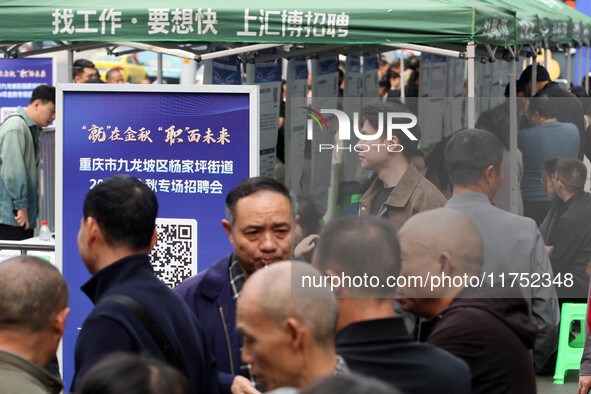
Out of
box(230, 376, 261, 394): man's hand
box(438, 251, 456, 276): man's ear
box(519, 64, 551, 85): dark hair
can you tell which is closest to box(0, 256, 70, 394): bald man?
box(230, 376, 261, 394): man's hand

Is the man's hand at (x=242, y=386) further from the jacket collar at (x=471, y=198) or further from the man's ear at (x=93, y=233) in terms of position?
the jacket collar at (x=471, y=198)

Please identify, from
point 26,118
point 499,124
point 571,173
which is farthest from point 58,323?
point 26,118

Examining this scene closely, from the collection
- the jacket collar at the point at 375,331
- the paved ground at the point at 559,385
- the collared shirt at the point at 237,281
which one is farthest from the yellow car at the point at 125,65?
the jacket collar at the point at 375,331

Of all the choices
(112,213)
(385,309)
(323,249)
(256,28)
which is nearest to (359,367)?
(385,309)

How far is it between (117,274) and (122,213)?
8.5 inches

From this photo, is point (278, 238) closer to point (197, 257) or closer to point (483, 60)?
point (197, 257)

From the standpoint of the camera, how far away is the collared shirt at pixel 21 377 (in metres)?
2.64

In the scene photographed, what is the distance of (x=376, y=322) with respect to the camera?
2.58 meters

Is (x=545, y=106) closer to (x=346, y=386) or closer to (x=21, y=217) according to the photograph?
(x=21, y=217)

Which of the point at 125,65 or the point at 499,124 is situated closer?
the point at 499,124

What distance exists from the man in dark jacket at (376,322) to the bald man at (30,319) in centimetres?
84

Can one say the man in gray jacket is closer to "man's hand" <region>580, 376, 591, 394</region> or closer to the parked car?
"man's hand" <region>580, 376, 591, 394</region>

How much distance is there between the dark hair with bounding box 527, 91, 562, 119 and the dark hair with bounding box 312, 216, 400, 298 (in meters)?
6.04

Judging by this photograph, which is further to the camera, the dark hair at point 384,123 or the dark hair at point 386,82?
the dark hair at point 386,82
